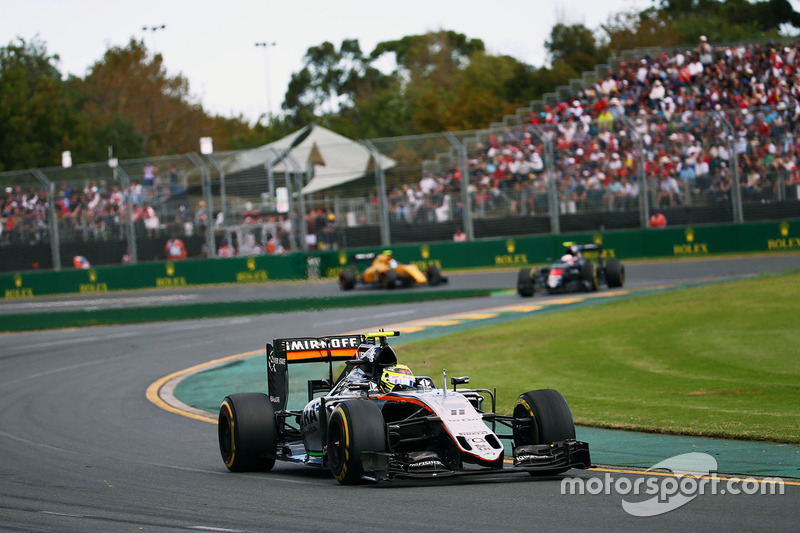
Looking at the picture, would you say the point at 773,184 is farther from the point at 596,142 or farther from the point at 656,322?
the point at 656,322

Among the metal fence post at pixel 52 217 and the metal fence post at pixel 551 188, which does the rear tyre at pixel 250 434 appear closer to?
the metal fence post at pixel 551 188

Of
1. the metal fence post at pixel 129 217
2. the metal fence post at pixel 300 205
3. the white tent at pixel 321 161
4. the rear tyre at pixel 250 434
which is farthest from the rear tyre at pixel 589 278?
the rear tyre at pixel 250 434

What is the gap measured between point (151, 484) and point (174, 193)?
29.1 meters

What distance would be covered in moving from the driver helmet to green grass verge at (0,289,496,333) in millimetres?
18913

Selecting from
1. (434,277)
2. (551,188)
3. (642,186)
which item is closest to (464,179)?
(551,188)

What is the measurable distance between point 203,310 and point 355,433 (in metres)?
21.9

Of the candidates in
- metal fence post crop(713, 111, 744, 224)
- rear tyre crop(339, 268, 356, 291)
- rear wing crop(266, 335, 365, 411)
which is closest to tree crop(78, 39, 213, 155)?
rear tyre crop(339, 268, 356, 291)

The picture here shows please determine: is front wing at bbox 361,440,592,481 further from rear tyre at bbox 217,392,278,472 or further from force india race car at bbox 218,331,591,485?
rear tyre at bbox 217,392,278,472

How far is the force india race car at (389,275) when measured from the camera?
3219 centimetres

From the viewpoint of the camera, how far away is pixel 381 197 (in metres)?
37.0

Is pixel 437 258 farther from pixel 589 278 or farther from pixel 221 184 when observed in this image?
pixel 589 278

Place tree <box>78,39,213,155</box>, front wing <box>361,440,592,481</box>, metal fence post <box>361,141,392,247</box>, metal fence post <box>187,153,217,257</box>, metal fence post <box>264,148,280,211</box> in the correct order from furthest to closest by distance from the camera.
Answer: tree <box>78,39,213,155</box> → metal fence post <box>187,153,217,257</box> → metal fence post <box>264,148,280,211</box> → metal fence post <box>361,141,392,247</box> → front wing <box>361,440,592,481</box>

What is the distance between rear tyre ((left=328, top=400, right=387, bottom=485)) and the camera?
864cm

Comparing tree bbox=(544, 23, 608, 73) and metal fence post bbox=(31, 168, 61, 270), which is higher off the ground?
tree bbox=(544, 23, 608, 73)
